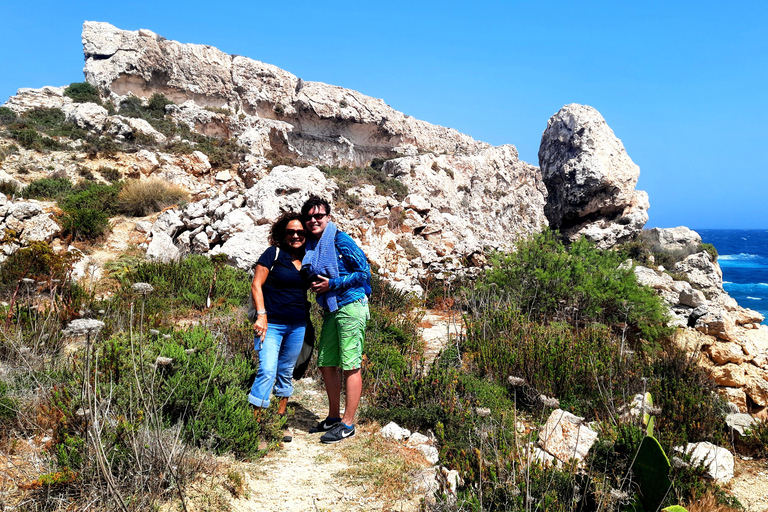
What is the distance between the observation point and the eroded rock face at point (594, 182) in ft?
43.1

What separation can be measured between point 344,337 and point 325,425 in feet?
2.92

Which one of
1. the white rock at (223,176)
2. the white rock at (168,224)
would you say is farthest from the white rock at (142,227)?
the white rock at (223,176)

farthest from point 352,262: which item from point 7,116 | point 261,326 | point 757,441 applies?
point 7,116

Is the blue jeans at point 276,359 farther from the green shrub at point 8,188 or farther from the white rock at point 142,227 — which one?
the green shrub at point 8,188

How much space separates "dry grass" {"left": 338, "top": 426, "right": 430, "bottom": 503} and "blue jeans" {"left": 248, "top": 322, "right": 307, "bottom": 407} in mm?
720

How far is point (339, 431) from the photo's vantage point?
11.4 feet

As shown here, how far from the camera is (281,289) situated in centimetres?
338

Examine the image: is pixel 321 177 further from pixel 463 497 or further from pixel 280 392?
pixel 463 497

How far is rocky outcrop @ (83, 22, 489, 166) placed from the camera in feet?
85.9

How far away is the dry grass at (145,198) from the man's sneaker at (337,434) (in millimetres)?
9978

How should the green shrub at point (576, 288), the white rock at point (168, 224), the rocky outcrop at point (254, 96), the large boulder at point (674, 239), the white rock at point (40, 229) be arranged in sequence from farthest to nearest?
the rocky outcrop at point (254, 96) < the large boulder at point (674, 239) < the white rock at point (168, 224) < the white rock at point (40, 229) < the green shrub at point (576, 288)

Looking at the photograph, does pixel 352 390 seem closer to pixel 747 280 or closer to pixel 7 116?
pixel 7 116

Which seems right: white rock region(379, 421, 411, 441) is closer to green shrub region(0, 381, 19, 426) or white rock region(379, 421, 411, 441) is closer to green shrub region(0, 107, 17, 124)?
green shrub region(0, 381, 19, 426)

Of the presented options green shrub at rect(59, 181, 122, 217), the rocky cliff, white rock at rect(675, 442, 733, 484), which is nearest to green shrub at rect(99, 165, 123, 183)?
the rocky cliff
